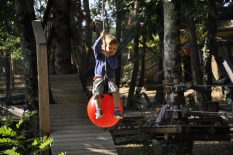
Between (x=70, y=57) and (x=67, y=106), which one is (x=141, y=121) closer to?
(x=67, y=106)

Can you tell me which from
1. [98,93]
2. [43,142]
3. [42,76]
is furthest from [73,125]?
[43,142]

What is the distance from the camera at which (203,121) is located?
10.6 metres

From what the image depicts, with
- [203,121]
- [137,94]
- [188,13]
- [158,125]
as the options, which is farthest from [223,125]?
[137,94]

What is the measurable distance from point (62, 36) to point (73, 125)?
11.1 ft

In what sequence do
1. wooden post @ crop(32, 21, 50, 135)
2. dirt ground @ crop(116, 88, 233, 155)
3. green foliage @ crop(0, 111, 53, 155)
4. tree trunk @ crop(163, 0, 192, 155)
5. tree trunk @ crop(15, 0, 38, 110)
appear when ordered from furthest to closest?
dirt ground @ crop(116, 88, 233, 155), tree trunk @ crop(15, 0, 38, 110), tree trunk @ crop(163, 0, 192, 155), wooden post @ crop(32, 21, 50, 135), green foliage @ crop(0, 111, 53, 155)

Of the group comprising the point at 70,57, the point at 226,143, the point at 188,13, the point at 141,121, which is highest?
the point at 188,13

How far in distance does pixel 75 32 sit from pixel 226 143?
483cm

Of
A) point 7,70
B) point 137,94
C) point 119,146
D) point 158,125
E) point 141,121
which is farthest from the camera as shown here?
point 7,70

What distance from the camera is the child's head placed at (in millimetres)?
5539

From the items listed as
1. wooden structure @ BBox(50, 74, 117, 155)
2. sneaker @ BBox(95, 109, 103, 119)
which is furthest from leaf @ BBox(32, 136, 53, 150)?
wooden structure @ BBox(50, 74, 117, 155)

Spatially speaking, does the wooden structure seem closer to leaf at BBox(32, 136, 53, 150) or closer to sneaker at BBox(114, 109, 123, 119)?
sneaker at BBox(114, 109, 123, 119)

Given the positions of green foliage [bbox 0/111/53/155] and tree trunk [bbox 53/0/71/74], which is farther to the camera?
tree trunk [bbox 53/0/71/74]

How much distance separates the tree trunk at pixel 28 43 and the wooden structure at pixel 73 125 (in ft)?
2.06

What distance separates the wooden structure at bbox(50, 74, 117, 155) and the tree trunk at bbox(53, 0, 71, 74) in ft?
2.98
